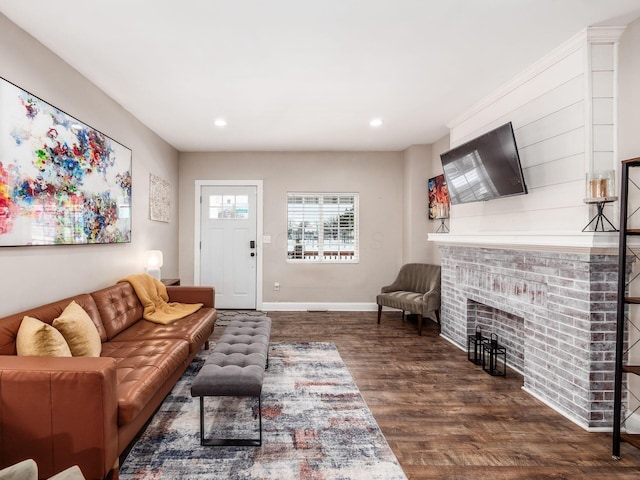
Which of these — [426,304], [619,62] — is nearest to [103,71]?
[619,62]

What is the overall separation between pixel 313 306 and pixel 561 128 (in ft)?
13.0

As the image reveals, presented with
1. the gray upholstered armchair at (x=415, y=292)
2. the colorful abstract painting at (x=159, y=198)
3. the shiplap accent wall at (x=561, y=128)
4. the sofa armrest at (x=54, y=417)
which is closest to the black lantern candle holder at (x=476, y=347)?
the gray upholstered armchair at (x=415, y=292)

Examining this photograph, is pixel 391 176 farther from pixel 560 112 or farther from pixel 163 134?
pixel 163 134

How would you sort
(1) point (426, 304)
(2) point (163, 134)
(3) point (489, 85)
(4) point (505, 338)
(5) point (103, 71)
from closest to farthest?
(5) point (103, 71), (3) point (489, 85), (4) point (505, 338), (1) point (426, 304), (2) point (163, 134)

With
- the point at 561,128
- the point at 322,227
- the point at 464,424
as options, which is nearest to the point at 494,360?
the point at 464,424

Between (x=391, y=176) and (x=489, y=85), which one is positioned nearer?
(x=489, y=85)

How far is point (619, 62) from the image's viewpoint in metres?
2.16

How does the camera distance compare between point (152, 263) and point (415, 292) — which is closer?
point (152, 263)

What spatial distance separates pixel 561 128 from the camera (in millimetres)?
2381

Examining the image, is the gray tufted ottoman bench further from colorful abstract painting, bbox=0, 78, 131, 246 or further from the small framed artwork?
the small framed artwork

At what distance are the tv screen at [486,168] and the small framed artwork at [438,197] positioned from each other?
776mm

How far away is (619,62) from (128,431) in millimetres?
3734

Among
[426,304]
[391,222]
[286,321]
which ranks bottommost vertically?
[286,321]

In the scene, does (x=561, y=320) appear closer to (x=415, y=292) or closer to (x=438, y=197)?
(x=415, y=292)
